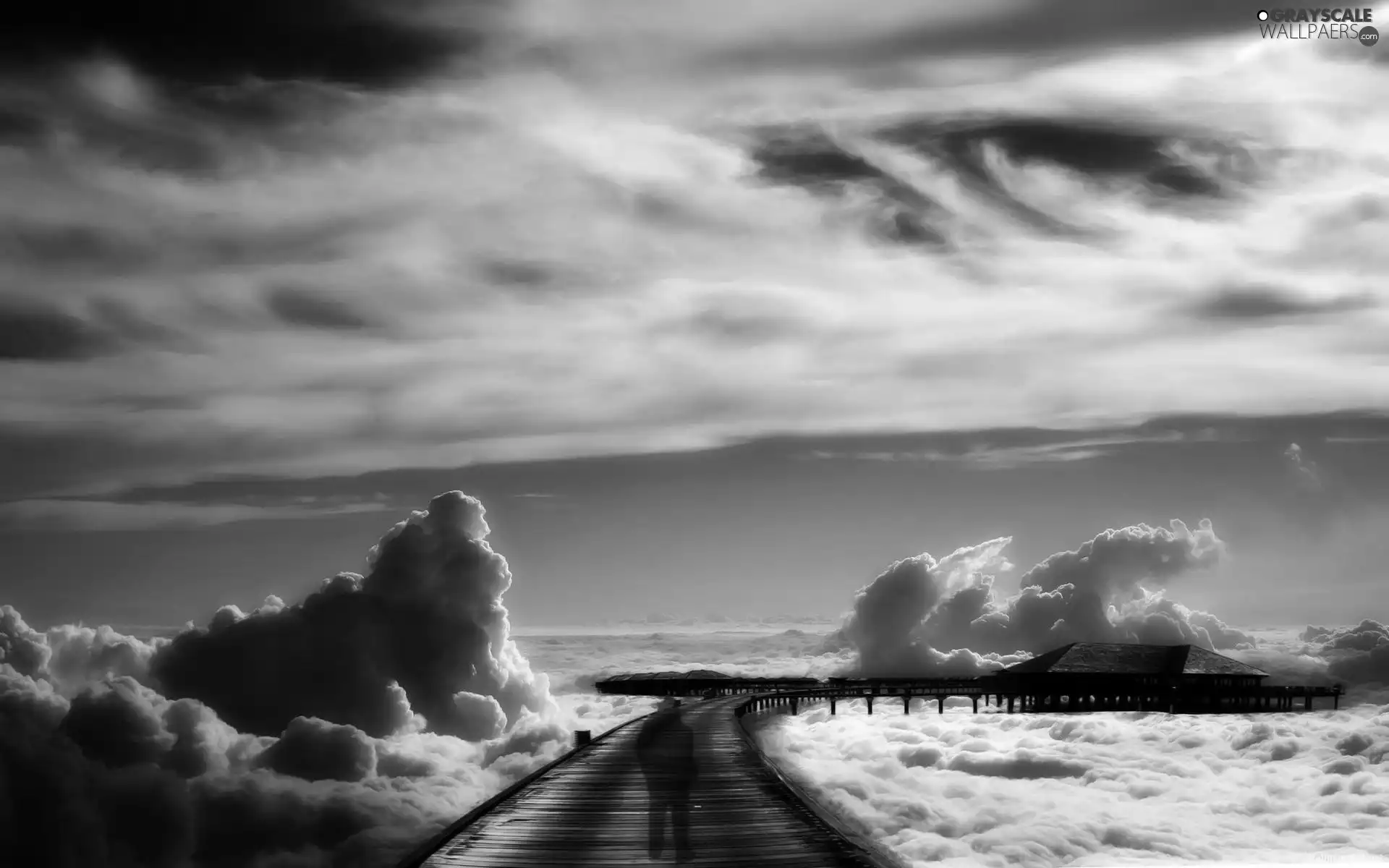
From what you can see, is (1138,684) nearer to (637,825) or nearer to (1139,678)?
(1139,678)

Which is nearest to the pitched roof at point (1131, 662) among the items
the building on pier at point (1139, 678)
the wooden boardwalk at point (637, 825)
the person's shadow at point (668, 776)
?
the building on pier at point (1139, 678)

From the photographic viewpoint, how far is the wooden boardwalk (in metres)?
18.3

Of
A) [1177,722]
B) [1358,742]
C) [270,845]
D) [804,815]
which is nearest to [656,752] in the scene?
[804,815]

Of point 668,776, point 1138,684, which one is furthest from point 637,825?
point 1138,684

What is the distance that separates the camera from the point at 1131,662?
9412 cm

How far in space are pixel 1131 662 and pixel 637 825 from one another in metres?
83.0

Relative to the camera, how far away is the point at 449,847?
19469 mm

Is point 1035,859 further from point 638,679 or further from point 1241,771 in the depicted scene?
point 638,679

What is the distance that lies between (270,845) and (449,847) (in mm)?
192528

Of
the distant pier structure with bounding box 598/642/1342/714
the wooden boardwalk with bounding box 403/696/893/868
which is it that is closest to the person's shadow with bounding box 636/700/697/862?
the wooden boardwalk with bounding box 403/696/893/868

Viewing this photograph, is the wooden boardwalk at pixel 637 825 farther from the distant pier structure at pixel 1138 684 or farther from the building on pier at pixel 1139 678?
the building on pier at pixel 1139 678

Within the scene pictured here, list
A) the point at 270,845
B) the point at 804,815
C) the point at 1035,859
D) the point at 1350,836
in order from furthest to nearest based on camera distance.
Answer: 1. the point at 270,845
2. the point at 1350,836
3. the point at 1035,859
4. the point at 804,815

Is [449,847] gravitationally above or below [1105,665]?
above

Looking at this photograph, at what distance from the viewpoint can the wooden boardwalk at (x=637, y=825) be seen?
60.0 feet
